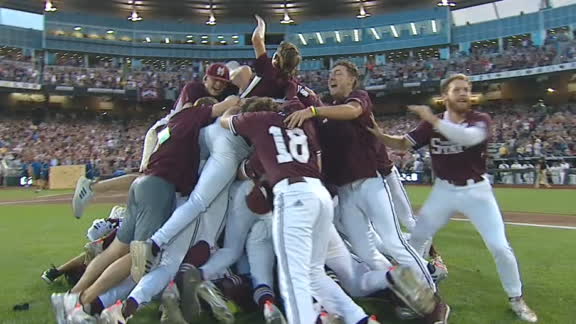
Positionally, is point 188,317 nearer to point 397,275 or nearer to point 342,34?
point 397,275

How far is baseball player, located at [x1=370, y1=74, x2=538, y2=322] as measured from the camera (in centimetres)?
431

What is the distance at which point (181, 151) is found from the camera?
4.48m

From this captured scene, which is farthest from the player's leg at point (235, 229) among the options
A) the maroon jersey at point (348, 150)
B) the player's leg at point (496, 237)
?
the player's leg at point (496, 237)

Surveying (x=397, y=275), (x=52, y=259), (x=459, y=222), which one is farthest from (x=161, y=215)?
(x=459, y=222)

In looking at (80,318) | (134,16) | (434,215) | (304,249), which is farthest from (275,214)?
(134,16)

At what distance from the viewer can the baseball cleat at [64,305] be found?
3.89m

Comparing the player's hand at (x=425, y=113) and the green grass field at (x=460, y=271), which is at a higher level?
the player's hand at (x=425, y=113)

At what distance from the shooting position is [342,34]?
47625 millimetres

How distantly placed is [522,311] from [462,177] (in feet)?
3.89

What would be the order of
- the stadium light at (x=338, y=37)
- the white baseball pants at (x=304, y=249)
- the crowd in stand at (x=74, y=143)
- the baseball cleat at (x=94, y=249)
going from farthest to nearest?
the stadium light at (x=338, y=37), the crowd in stand at (x=74, y=143), the baseball cleat at (x=94, y=249), the white baseball pants at (x=304, y=249)

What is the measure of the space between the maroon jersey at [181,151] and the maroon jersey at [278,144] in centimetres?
64

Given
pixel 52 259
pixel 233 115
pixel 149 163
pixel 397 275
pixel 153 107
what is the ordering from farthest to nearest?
pixel 153 107
pixel 52 259
pixel 149 163
pixel 233 115
pixel 397 275

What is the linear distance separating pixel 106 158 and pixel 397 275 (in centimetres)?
3227

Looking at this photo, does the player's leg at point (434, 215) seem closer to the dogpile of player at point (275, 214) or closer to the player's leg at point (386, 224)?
the dogpile of player at point (275, 214)
